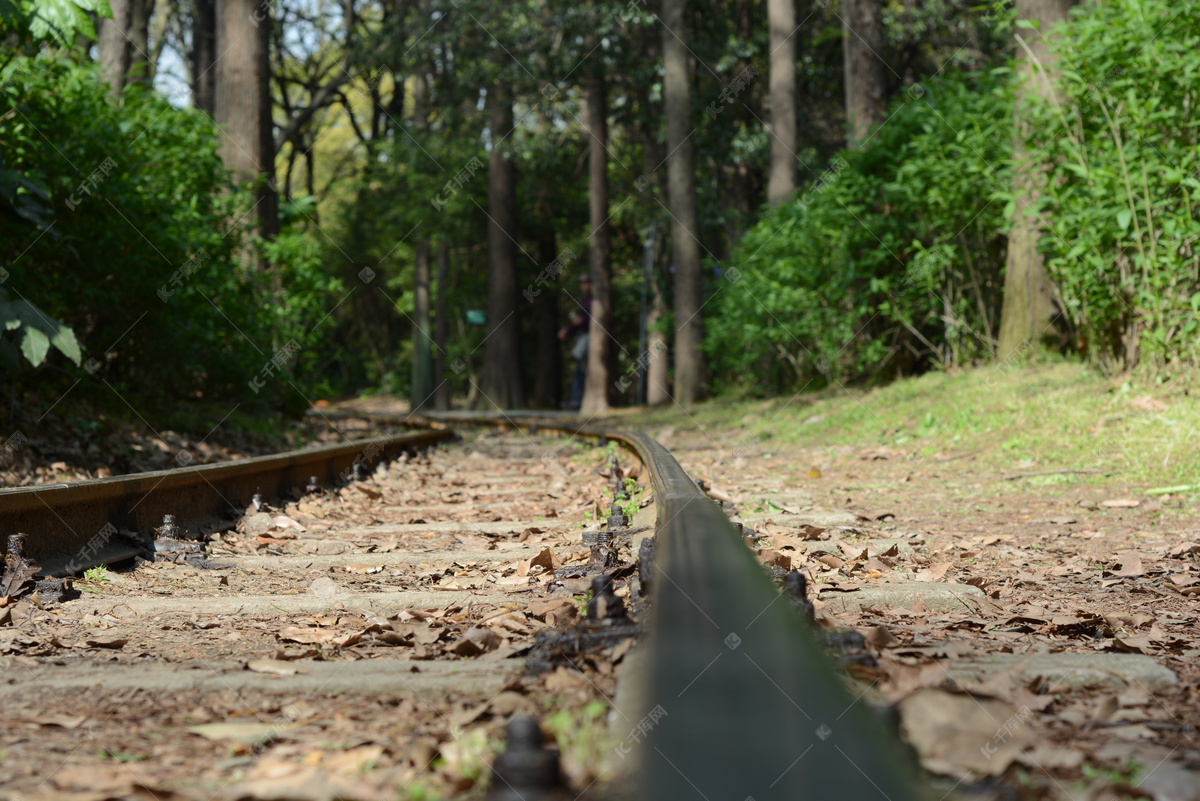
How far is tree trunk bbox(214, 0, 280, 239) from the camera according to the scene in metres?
12.1

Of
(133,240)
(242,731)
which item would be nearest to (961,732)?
(242,731)

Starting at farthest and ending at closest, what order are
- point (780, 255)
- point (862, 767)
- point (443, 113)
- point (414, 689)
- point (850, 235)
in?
point (443, 113), point (780, 255), point (850, 235), point (414, 689), point (862, 767)

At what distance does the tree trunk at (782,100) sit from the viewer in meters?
16.2

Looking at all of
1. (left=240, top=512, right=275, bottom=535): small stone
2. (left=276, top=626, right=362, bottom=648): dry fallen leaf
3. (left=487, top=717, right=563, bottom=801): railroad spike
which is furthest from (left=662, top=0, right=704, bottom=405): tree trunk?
(left=487, top=717, right=563, bottom=801): railroad spike

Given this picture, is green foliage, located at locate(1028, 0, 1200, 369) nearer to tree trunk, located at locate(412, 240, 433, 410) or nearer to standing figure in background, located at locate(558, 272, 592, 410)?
standing figure in background, located at locate(558, 272, 592, 410)

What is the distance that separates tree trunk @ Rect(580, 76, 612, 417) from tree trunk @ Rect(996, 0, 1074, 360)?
11044 millimetres

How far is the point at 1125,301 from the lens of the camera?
276 inches

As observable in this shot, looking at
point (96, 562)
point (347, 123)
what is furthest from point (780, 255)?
point (347, 123)

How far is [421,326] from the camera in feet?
86.3

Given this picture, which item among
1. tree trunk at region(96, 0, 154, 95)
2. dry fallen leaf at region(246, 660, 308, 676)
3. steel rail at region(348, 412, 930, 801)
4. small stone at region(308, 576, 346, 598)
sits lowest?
small stone at region(308, 576, 346, 598)

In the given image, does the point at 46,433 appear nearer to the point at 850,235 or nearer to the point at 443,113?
the point at 850,235

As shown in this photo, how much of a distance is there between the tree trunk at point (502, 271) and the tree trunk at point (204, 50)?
20.3 feet

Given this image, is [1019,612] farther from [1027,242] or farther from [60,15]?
[1027,242]

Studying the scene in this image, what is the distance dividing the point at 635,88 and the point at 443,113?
4707 millimetres
